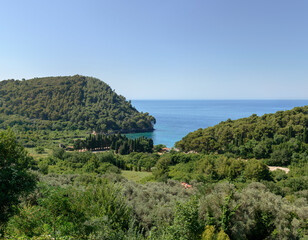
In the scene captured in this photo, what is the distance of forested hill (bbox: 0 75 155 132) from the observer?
10388 cm

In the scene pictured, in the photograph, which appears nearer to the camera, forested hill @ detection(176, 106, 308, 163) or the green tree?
the green tree

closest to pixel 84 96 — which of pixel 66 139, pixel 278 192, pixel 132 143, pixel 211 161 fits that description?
pixel 66 139

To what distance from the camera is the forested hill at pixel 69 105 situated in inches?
4090

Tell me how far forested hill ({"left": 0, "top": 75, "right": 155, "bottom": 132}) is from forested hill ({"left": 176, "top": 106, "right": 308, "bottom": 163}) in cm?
5753

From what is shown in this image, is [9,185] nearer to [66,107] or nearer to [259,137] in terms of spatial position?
[259,137]

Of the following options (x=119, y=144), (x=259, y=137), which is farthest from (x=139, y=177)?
(x=119, y=144)

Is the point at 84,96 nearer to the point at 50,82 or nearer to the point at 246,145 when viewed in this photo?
the point at 50,82

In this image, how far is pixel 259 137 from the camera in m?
44.5

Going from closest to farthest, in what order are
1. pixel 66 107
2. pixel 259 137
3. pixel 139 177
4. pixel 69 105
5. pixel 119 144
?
pixel 139 177
pixel 259 137
pixel 119 144
pixel 66 107
pixel 69 105

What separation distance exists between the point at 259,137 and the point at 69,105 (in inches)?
4097

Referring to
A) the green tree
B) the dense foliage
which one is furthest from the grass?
the dense foliage

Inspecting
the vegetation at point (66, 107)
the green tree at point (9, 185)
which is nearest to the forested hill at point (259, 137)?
the green tree at point (9, 185)

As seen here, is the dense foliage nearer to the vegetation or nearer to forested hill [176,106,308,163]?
forested hill [176,106,308,163]

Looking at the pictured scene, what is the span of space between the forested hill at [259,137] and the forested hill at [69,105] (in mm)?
57525
